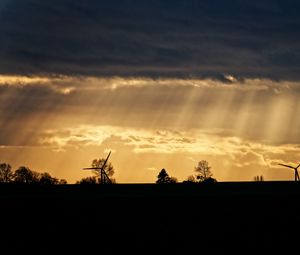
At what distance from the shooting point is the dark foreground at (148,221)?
282 ft

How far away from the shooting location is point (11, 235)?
8725 cm

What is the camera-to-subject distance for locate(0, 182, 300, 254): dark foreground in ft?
282

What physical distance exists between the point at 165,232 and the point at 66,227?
10658 mm

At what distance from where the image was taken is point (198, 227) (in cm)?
8856

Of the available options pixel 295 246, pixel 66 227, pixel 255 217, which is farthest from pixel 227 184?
pixel 66 227

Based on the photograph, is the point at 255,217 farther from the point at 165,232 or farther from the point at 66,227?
the point at 66,227

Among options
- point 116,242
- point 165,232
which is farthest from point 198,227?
point 116,242

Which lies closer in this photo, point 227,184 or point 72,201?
point 72,201

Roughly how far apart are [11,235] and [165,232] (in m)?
16.4

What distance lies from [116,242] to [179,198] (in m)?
8.98

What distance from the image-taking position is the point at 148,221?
290ft

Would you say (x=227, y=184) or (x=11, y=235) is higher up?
(x=227, y=184)

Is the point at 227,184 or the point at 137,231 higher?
the point at 227,184

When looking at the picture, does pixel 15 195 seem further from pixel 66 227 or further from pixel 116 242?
pixel 116 242
